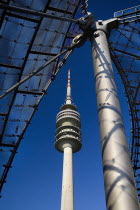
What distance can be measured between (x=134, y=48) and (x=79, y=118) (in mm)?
40927

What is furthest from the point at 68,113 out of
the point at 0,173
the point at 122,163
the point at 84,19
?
the point at 122,163

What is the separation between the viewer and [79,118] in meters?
57.5

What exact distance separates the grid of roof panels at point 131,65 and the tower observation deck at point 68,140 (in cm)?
2423

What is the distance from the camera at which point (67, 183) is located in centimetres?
4447

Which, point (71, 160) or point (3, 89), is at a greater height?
point (71, 160)

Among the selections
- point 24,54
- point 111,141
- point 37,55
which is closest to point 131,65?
point 37,55

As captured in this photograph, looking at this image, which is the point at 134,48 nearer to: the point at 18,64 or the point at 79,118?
the point at 18,64

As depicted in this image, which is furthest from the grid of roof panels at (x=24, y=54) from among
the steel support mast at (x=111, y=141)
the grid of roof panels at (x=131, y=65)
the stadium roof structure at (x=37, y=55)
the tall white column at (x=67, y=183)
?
the tall white column at (x=67, y=183)

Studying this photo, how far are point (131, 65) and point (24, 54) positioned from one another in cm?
908

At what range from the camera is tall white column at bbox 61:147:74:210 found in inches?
1631

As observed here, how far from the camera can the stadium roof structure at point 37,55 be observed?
1295 centimetres

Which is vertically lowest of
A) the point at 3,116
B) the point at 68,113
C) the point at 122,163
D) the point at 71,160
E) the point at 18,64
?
the point at 122,163

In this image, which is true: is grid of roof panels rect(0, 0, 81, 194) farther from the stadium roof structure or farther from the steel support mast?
the steel support mast

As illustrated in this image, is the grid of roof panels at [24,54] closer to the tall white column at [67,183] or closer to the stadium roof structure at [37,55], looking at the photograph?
the stadium roof structure at [37,55]
